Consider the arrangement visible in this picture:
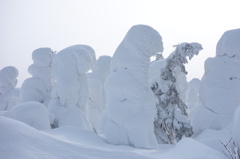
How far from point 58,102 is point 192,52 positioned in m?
6.60

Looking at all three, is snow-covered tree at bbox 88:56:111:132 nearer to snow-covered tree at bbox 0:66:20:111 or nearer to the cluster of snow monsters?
the cluster of snow monsters

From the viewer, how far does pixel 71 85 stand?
41.9ft

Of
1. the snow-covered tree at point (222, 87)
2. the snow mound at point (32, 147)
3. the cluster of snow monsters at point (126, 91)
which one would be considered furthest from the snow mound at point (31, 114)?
the snow mound at point (32, 147)

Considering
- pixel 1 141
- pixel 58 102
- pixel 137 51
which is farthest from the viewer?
pixel 58 102

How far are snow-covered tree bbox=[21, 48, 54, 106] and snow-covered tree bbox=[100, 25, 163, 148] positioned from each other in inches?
341

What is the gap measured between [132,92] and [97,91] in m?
12.1

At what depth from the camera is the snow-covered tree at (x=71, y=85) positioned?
41.1 ft

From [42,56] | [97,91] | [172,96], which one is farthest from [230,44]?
[97,91]

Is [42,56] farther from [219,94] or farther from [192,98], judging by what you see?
[192,98]

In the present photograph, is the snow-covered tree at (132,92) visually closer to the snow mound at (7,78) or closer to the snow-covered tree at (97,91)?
the snow-covered tree at (97,91)

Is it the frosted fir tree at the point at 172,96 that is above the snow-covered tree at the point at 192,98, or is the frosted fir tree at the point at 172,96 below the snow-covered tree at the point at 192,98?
above

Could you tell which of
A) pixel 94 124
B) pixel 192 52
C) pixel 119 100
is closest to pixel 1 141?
pixel 119 100

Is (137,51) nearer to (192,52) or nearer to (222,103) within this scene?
(192,52)

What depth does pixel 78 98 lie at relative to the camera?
1337 cm
